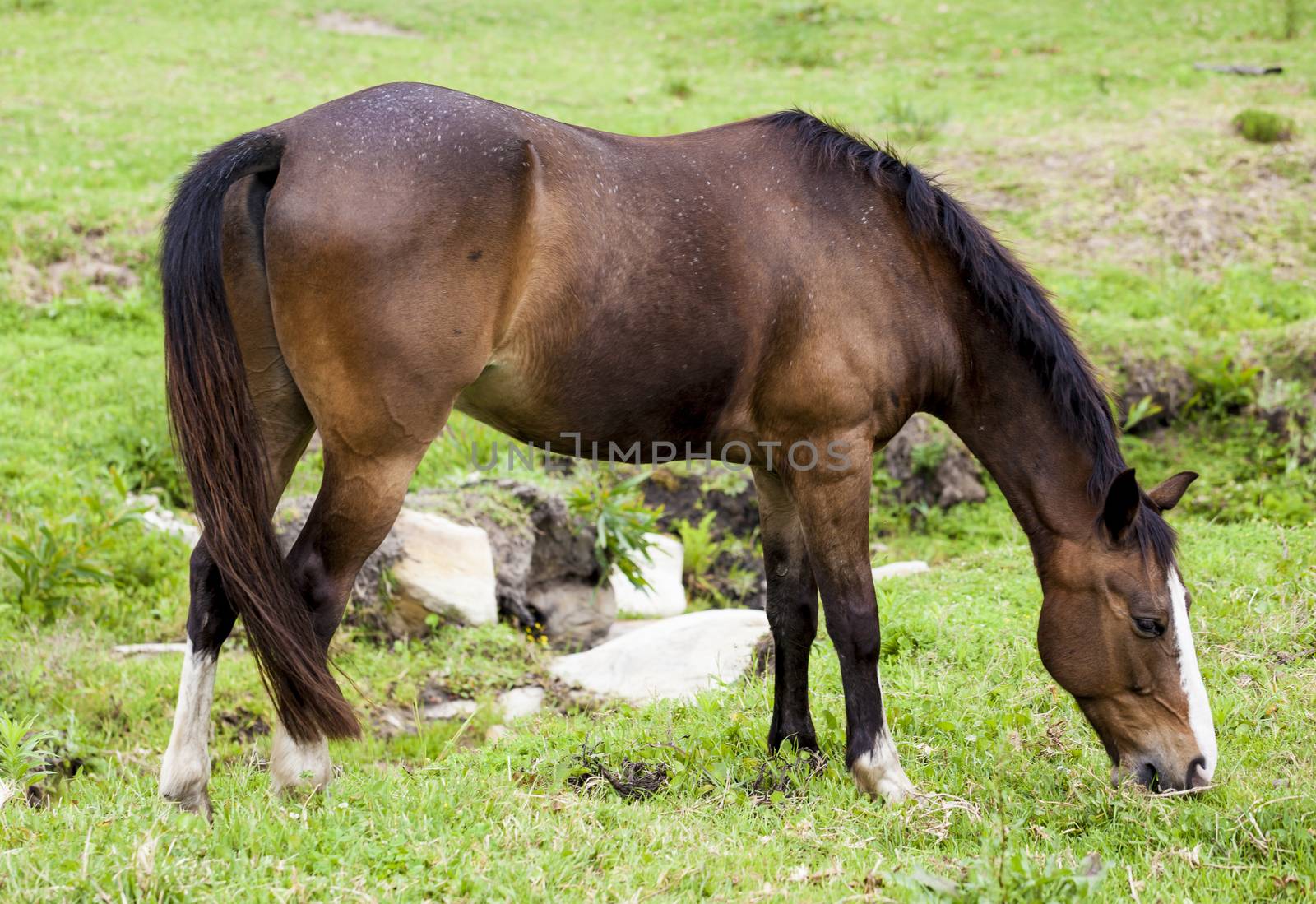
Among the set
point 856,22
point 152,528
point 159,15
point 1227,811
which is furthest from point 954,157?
point 159,15

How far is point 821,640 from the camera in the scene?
582 cm

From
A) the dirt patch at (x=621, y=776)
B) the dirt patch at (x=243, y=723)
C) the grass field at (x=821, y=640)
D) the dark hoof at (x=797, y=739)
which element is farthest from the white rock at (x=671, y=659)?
the dirt patch at (x=243, y=723)

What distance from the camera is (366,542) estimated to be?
11.8ft

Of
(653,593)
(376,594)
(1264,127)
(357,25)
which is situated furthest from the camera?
(357,25)

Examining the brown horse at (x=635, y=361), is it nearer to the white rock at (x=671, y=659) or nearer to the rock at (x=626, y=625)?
the white rock at (x=671, y=659)

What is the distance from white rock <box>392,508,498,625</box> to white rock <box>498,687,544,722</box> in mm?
650

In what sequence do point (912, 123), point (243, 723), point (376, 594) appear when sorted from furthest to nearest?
point (912, 123)
point (376, 594)
point (243, 723)

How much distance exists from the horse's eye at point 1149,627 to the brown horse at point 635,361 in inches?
0.7

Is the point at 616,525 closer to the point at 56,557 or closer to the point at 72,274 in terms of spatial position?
the point at 56,557

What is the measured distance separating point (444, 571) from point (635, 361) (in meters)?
3.09

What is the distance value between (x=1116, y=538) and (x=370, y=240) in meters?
2.80

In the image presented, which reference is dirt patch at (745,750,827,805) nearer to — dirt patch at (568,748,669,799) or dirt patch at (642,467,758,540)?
dirt patch at (568,748,669,799)

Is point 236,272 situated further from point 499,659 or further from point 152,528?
point 152,528

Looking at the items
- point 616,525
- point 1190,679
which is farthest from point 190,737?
point 616,525
